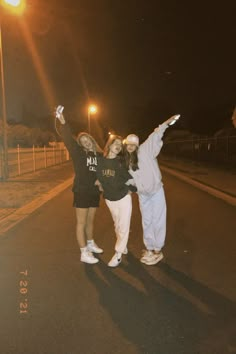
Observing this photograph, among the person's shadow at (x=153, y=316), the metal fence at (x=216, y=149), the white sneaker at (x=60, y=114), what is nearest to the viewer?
the person's shadow at (x=153, y=316)

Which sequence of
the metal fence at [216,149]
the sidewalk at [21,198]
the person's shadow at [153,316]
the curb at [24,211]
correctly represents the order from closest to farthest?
the person's shadow at [153,316], the curb at [24,211], the sidewalk at [21,198], the metal fence at [216,149]

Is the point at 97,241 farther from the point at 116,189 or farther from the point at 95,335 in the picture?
the point at 95,335

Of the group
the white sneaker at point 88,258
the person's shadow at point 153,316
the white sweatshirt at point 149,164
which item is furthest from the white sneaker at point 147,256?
the white sweatshirt at point 149,164

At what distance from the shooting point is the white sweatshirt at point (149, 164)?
16.9 ft

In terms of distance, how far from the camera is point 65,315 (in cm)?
393

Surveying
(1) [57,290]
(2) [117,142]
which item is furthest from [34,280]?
(2) [117,142]

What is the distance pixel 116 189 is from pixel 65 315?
1770 millimetres

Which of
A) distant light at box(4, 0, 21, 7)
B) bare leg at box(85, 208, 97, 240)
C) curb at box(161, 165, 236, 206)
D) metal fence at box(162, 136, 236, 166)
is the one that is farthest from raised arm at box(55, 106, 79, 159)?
metal fence at box(162, 136, 236, 166)

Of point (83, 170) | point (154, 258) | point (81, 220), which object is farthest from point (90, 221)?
point (154, 258)

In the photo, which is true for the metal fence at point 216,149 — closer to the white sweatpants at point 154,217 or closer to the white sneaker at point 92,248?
the white sneaker at point 92,248

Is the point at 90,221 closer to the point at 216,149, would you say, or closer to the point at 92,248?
the point at 92,248

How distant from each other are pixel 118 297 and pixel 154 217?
1.37 m

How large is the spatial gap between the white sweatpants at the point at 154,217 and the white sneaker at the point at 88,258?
30.8 inches

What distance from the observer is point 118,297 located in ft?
14.2
